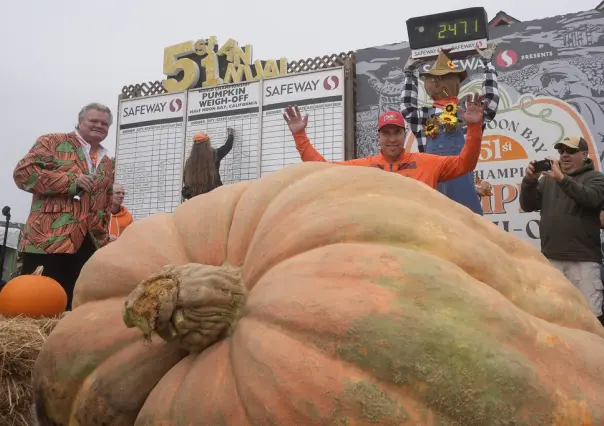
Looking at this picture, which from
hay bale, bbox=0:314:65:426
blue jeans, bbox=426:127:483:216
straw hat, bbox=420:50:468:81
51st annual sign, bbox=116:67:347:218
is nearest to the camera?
hay bale, bbox=0:314:65:426

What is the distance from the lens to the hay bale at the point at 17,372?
242 cm

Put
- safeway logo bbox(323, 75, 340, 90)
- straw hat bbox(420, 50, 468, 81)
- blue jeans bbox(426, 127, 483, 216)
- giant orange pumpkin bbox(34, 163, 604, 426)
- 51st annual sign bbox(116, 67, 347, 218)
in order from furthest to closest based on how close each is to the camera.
A: 1. 51st annual sign bbox(116, 67, 347, 218)
2. safeway logo bbox(323, 75, 340, 90)
3. straw hat bbox(420, 50, 468, 81)
4. blue jeans bbox(426, 127, 483, 216)
5. giant orange pumpkin bbox(34, 163, 604, 426)

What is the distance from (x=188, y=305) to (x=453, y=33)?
3994mm

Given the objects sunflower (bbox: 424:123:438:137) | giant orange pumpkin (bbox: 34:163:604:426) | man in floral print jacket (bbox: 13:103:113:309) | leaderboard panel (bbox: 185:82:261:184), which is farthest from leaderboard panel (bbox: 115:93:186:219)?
giant orange pumpkin (bbox: 34:163:604:426)

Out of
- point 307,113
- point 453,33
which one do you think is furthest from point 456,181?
point 307,113

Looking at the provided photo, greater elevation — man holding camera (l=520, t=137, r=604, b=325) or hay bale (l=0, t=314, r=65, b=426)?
man holding camera (l=520, t=137, r=604, b=325)

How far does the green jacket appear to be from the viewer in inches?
141

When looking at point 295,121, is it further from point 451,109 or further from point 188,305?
point 188,305

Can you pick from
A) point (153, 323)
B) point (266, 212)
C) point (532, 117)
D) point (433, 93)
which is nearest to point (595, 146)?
point (532, 117)

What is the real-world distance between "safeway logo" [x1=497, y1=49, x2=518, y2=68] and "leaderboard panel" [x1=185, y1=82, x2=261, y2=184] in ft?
10.5

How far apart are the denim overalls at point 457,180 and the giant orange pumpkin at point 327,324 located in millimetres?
2269

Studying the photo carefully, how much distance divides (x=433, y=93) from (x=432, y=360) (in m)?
3.64

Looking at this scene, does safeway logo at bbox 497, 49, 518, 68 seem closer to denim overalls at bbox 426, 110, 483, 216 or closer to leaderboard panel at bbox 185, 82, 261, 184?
denim overalls at bbox 426, 110, 483, 216

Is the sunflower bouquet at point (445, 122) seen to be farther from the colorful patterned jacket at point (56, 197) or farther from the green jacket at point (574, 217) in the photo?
the colorful patterned jacket at point (56, 197)
